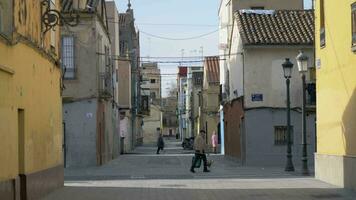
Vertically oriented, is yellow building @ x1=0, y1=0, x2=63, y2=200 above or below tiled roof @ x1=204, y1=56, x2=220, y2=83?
below

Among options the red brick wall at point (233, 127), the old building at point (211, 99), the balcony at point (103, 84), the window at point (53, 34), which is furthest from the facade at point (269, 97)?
the old building at point (211, 99)

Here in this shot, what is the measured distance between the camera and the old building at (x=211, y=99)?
202 feet

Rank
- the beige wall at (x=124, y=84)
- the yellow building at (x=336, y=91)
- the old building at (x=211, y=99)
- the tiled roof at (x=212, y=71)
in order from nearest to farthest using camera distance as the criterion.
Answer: the yellow building at (x=336, y=91)
the beige wall at (x=124, y=84)
the old building at (x=211, y=99)
the tiled roof at (x=212, y=71)

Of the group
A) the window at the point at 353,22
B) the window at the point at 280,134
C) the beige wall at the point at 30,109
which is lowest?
the window at the point at 280,134

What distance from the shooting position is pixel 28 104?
53.5 feet

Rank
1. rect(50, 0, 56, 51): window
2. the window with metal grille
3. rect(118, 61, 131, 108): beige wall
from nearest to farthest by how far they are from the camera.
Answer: the window with metal grille → rect(50, 0, 56, 51): window → rect(118, 61, 131, 108): beige wall

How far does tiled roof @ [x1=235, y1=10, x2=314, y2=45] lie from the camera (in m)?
34.1

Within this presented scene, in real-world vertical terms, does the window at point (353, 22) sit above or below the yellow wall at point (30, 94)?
above

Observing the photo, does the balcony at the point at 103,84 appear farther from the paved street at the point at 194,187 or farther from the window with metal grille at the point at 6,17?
the window with metal grille at the point at 6,17

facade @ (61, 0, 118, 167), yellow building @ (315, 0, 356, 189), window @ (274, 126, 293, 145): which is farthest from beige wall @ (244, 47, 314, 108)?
yellow building @ (315, 0, 356, 189)

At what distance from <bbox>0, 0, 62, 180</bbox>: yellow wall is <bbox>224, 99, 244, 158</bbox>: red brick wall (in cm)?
1600

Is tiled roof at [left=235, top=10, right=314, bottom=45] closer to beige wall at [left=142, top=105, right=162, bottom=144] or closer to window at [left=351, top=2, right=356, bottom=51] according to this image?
window at [left=351, top=2, right=356, bottom=51]

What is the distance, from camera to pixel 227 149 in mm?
42625

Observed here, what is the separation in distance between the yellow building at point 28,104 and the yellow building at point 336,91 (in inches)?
309
